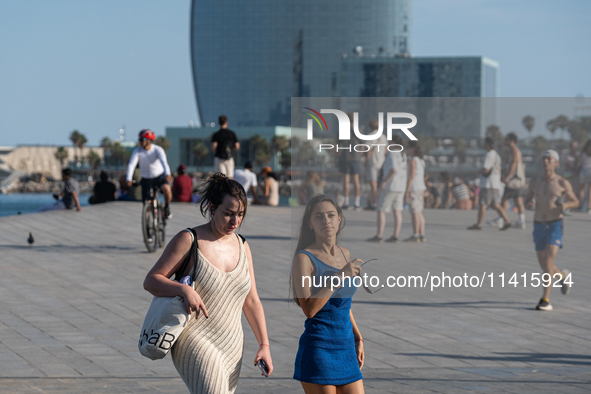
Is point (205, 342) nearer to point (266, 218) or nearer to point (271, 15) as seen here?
point (266, 218)

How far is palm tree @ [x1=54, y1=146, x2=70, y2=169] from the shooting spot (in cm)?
16775

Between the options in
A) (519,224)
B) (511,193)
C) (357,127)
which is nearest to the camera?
(357,127)

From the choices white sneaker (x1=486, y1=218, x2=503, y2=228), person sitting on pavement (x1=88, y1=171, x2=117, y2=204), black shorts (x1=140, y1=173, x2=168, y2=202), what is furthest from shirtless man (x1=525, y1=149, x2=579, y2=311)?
person sitting on pavement (x1=88, y1=171, x2=117, y2=204)

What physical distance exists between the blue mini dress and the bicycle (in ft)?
26.6

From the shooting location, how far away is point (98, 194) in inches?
808

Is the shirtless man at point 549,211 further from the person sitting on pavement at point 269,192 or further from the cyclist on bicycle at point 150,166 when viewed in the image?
the person sitting on pavement at point 269,192

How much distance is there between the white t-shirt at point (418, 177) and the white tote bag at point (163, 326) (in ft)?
8.06

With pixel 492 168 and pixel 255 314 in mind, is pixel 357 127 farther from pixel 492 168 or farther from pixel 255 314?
pixel 255 314

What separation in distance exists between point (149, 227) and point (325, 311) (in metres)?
8.42

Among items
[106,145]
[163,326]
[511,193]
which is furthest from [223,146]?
[106,145]

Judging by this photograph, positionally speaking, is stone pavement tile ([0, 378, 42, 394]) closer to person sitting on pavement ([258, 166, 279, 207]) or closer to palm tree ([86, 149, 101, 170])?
person sitting on pavement ([258, 166, 279, 207])

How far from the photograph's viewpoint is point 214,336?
3.44m

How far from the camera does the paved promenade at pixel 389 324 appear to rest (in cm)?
545

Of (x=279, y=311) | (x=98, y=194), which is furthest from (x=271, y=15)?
(x=279, y=311)
